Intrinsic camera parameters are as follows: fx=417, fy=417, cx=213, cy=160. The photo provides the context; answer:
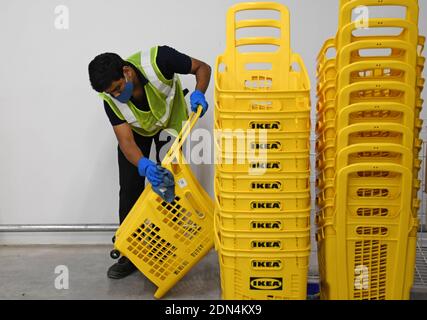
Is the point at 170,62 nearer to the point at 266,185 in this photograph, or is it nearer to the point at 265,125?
the point at 265,125

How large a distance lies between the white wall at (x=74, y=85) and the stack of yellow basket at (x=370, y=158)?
99 cm

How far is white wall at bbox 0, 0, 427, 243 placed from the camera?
264 cm

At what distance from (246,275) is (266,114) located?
680 mm

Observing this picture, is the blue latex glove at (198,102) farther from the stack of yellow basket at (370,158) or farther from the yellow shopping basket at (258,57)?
the stack of yellow basket at (370,158)

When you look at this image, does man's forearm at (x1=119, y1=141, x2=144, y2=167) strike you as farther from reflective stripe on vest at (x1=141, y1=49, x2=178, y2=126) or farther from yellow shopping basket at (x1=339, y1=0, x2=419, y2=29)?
yellow shopping basket at (x1=339, y1=0, x2=419, y2=29)

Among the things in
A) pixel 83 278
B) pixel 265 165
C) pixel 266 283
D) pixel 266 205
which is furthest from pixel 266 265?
pixel 83 278

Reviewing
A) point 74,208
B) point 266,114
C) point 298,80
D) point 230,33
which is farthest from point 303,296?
point 74,208

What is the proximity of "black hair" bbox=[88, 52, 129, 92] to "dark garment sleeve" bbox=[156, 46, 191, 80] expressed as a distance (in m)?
0.30

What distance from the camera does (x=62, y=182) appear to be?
2912mm

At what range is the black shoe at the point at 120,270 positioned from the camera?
2.43 meters

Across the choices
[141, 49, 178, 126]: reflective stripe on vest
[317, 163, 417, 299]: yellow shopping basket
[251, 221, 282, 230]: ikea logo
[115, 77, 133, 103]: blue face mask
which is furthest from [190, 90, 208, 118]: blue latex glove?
[317, 163, 417, 299]: yellow shopping basket

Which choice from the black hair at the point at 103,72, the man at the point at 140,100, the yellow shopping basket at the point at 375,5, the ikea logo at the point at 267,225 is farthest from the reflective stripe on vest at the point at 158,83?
the yellow shopping basket at the point at 375,5
